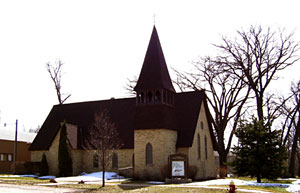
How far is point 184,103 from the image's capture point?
36469mm

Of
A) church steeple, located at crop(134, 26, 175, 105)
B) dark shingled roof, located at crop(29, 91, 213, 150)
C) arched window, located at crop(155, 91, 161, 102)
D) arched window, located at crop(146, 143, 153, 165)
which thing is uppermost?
church steeple, located at crop(134, 26, 175, 105)

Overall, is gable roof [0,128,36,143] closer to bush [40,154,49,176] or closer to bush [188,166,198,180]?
bush [40,154,49,176]

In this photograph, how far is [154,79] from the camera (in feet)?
109

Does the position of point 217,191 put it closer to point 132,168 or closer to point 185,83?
point 132,168

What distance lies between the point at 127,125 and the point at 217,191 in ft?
59.9

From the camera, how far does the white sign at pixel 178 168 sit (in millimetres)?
28641

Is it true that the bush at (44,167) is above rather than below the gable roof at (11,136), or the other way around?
below

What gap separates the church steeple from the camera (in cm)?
3300

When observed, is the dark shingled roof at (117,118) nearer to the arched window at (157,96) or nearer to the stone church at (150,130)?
the stone church at (150,130)

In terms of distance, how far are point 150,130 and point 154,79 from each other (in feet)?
15.4

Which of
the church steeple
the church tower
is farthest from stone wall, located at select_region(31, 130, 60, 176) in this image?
the church steeple

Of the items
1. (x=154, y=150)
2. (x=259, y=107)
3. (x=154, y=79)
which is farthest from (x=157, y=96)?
(x=259, y=107)

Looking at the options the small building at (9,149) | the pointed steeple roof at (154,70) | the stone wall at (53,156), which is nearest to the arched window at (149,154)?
the pointed steeple roof at (154,70)

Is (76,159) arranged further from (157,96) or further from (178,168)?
(178,168)
